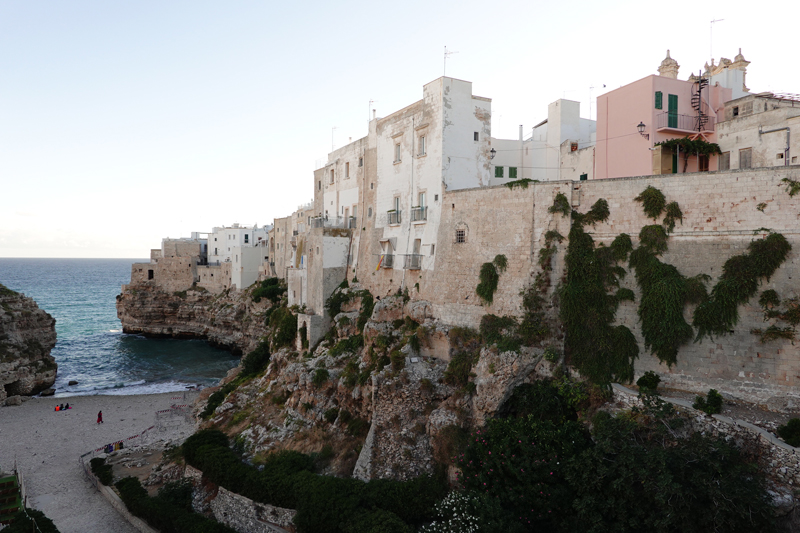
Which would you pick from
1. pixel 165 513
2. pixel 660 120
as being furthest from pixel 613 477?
pixel 660 120

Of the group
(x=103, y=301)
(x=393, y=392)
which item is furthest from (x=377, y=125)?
(x=103, y=301)

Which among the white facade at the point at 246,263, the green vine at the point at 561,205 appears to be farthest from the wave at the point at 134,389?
the green vine at the point at 561,205

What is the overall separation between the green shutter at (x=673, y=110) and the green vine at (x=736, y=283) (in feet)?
32.1

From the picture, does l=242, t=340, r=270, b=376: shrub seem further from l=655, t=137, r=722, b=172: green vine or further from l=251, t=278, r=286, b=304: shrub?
l=655, t=137, r=722, b=172: green vine

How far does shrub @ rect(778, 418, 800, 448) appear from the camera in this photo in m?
14.9

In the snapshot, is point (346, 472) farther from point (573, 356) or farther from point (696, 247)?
point (696, 247)

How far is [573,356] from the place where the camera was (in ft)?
68.7

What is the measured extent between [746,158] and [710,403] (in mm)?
13339

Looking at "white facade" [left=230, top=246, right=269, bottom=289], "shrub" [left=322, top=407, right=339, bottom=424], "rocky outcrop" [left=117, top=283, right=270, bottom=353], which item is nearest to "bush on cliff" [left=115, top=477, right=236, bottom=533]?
"shrub" [left=322, top=407, right=339, bottom=424]

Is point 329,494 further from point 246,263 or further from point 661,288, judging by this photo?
point 246,263

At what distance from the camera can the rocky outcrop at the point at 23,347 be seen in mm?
41469

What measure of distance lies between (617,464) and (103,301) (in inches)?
4768

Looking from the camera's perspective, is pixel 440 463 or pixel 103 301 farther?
pixel 103 301

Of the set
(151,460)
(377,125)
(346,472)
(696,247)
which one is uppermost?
(377,125)
